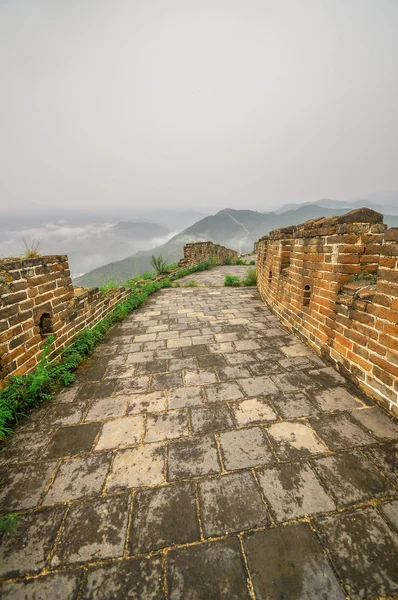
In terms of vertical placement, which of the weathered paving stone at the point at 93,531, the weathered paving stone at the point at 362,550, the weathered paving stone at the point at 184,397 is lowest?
the weathered paving stone at the point at 362,550

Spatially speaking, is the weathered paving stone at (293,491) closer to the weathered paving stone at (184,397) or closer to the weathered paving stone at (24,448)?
the weathered paving stone at (184,397)

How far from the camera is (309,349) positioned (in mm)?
3055

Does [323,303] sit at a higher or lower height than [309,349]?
higher

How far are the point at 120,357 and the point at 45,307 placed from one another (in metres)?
1.05

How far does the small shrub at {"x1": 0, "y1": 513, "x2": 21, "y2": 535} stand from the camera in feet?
4.22

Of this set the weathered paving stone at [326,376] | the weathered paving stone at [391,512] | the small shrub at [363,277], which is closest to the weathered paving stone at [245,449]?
the weathered paving stone at [391,512]

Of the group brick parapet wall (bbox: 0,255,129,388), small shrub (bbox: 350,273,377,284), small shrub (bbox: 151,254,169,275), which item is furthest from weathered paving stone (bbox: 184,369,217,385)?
small shrub (bbox: 151,254,169,275)

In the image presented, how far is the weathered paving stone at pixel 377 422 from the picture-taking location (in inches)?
69.2

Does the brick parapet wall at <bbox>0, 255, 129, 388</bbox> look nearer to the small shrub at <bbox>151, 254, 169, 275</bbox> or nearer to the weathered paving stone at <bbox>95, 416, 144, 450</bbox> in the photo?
the weathered paving stone at <bbox>95, 416, 144, 450</bbox>

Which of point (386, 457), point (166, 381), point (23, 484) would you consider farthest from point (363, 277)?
point (23, 484)

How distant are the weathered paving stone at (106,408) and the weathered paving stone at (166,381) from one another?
13.4 inches

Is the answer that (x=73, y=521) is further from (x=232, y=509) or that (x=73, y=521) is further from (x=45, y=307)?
(x=45, y=307)

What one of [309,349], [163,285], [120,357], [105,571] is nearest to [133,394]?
[120,357]

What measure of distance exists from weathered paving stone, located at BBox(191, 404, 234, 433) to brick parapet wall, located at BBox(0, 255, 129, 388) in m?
1.75
